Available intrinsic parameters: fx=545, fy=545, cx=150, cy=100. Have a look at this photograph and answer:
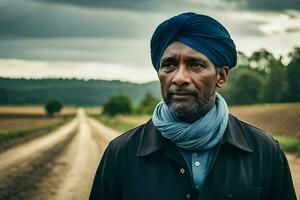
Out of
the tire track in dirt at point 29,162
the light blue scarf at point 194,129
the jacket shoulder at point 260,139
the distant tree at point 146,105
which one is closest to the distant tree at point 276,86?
the distant tree at point 146,105

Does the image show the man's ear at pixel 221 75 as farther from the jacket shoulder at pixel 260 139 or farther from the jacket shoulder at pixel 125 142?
the jacket shoulder at pixel 125 142

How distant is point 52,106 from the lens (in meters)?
4.70

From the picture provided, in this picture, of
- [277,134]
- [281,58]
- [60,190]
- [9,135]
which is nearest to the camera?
[9,135]

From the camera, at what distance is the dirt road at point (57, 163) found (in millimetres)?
4975

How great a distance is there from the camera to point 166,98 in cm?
162

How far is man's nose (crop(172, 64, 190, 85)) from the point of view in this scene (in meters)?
1.57

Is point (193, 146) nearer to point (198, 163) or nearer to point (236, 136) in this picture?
point (198, 163)

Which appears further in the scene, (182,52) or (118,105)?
(118,105)

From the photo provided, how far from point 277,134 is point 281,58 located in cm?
111

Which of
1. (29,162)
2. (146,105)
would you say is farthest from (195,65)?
(29,162)

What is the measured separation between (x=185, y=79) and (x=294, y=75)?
5.44 metres

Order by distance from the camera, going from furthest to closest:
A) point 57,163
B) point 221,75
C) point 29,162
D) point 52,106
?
point 57,163 → point 29,162 → point 52,106 → point 221,75

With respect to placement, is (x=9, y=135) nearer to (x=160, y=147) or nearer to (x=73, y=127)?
(x=73, y=127)

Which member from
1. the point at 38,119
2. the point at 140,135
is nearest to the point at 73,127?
the point at 38,119
